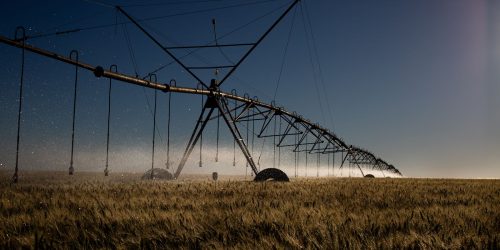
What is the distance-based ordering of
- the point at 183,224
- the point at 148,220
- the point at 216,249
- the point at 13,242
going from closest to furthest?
1. the point at 216,249
2. the point at 13,242
3. the point at 183,224
4. the point at 148,220

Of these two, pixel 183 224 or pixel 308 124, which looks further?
pixel 308 124

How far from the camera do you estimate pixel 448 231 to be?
14.1 ft

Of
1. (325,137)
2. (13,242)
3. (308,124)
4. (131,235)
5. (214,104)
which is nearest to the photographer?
(13,242)

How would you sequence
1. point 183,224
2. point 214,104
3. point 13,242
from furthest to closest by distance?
point 214,104, point 183,224, point 13,242

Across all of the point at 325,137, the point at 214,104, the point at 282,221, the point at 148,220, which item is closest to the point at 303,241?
the point at 282,221

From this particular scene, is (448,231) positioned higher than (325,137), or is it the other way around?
(325,137)

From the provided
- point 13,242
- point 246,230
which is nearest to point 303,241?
point 246,230

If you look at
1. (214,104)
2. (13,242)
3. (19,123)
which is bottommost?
(13,242)

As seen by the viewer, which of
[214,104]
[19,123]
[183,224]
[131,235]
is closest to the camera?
[131,235]

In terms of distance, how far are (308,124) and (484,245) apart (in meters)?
50.6

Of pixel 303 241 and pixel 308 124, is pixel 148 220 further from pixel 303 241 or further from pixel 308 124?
pixel 308 124

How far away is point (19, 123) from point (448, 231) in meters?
10.6

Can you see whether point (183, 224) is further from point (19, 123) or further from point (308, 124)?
point (308, 124)

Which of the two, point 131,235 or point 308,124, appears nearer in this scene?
point 131,235
